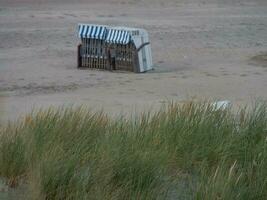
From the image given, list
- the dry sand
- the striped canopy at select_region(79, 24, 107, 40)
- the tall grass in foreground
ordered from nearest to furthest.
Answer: the tall grass in foreground
the dry sand
the striped canopy at select_region(79, 24, 107, 40)

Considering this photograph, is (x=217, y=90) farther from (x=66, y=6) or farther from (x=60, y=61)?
(x=66, y=6)

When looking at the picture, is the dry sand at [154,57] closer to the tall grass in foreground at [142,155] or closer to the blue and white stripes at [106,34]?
the blue and white stripes at [106,34]

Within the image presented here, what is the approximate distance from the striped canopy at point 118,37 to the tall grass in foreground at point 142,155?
469 inches

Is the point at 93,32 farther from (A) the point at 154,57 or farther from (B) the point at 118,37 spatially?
(A) the point at 154,57

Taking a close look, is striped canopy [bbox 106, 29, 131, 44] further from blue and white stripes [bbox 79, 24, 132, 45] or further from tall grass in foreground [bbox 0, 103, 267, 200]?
tall grass in foreground [bbox 0, 103, 267, 200]

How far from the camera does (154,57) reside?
74.4 ft

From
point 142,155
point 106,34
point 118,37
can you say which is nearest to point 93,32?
point 106,34

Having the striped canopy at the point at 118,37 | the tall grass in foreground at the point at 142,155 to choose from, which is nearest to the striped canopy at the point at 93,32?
the striped canopy at the point at 118,37

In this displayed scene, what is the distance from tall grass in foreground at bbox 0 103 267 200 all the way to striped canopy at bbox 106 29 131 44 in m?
11.9

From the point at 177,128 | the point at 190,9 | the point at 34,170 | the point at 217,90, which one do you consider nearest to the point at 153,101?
the point at 217,90

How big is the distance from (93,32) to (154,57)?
3146mm

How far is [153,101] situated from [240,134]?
7.54 m

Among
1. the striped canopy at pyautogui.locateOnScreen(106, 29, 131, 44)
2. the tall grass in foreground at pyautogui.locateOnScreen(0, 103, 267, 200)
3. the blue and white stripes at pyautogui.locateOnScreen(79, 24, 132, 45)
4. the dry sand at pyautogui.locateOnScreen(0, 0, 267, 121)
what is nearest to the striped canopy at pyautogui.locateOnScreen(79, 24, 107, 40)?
the blue and white stripes at pyautogui.locateOnScreen(79, 24, 132, 45)

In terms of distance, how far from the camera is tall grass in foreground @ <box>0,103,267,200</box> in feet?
18.0
